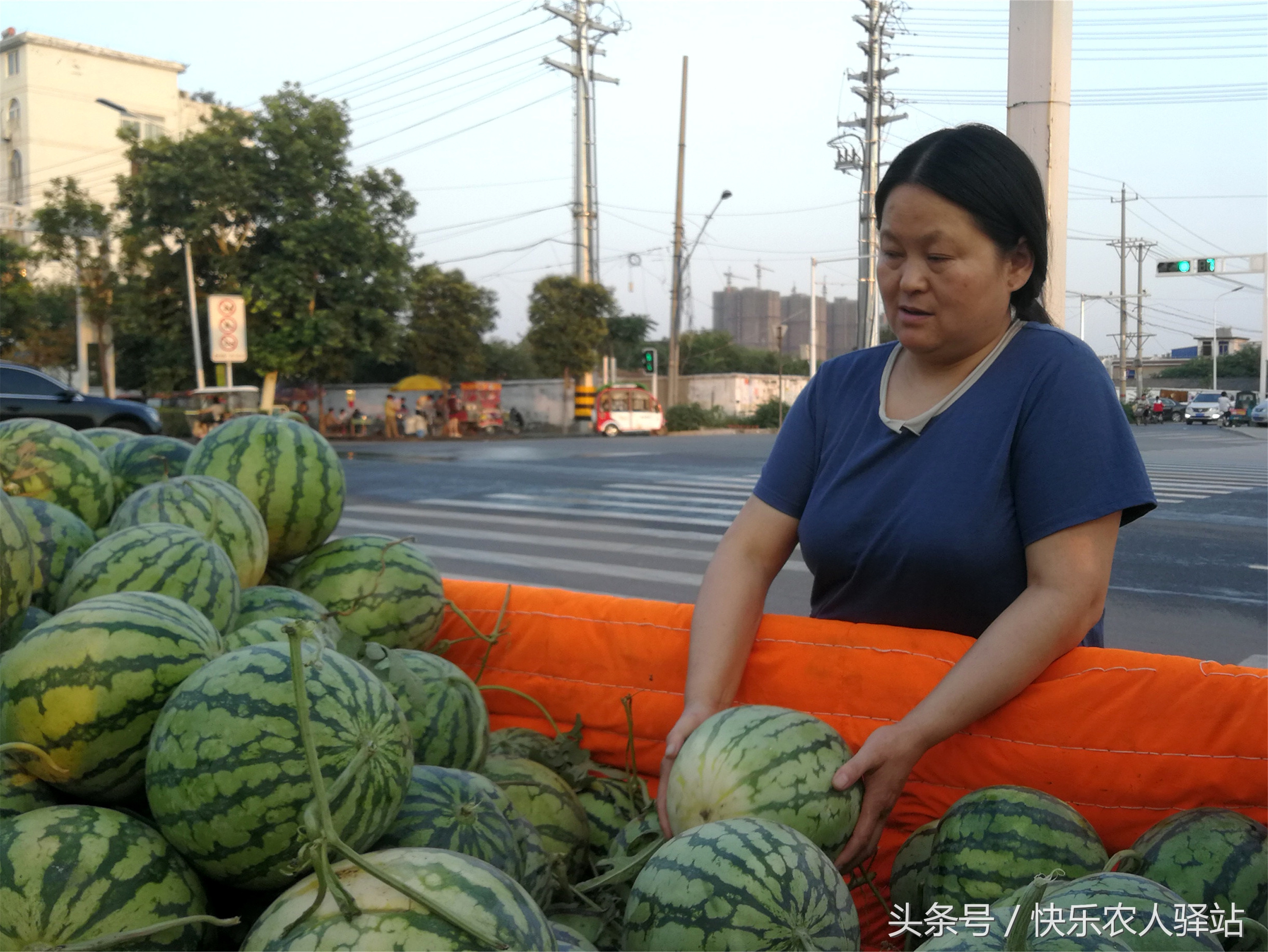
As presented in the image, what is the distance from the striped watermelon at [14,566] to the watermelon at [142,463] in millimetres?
873

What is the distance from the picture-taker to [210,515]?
214 centimetres

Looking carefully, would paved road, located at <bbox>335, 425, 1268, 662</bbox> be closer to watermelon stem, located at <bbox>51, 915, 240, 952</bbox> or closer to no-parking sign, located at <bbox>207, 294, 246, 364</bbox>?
no-parking sign, located at <bbox>207, 294, 246, 364</bbox>

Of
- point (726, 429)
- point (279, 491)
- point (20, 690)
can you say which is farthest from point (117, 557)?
point (726, 429)

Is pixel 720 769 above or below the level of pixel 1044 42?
below

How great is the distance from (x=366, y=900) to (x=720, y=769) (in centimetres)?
71

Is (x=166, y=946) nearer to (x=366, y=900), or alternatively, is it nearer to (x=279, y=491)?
(x=366, y=900)

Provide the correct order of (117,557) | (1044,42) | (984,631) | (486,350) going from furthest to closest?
(486,350), (1044,42), (984,631), (117,557)

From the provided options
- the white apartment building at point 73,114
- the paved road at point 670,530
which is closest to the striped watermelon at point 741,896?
the paved road at point 670,530

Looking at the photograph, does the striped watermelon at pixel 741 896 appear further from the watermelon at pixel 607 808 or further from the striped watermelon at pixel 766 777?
the watermelon at pixel 607 808

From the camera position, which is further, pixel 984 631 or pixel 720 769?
pixel 984 631

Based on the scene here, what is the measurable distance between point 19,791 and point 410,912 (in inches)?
29.7

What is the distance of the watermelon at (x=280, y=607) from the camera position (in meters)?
1.96

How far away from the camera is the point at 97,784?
140 cm

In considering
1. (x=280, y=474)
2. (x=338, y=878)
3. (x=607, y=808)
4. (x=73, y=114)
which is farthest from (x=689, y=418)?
(x=338, y=878)
